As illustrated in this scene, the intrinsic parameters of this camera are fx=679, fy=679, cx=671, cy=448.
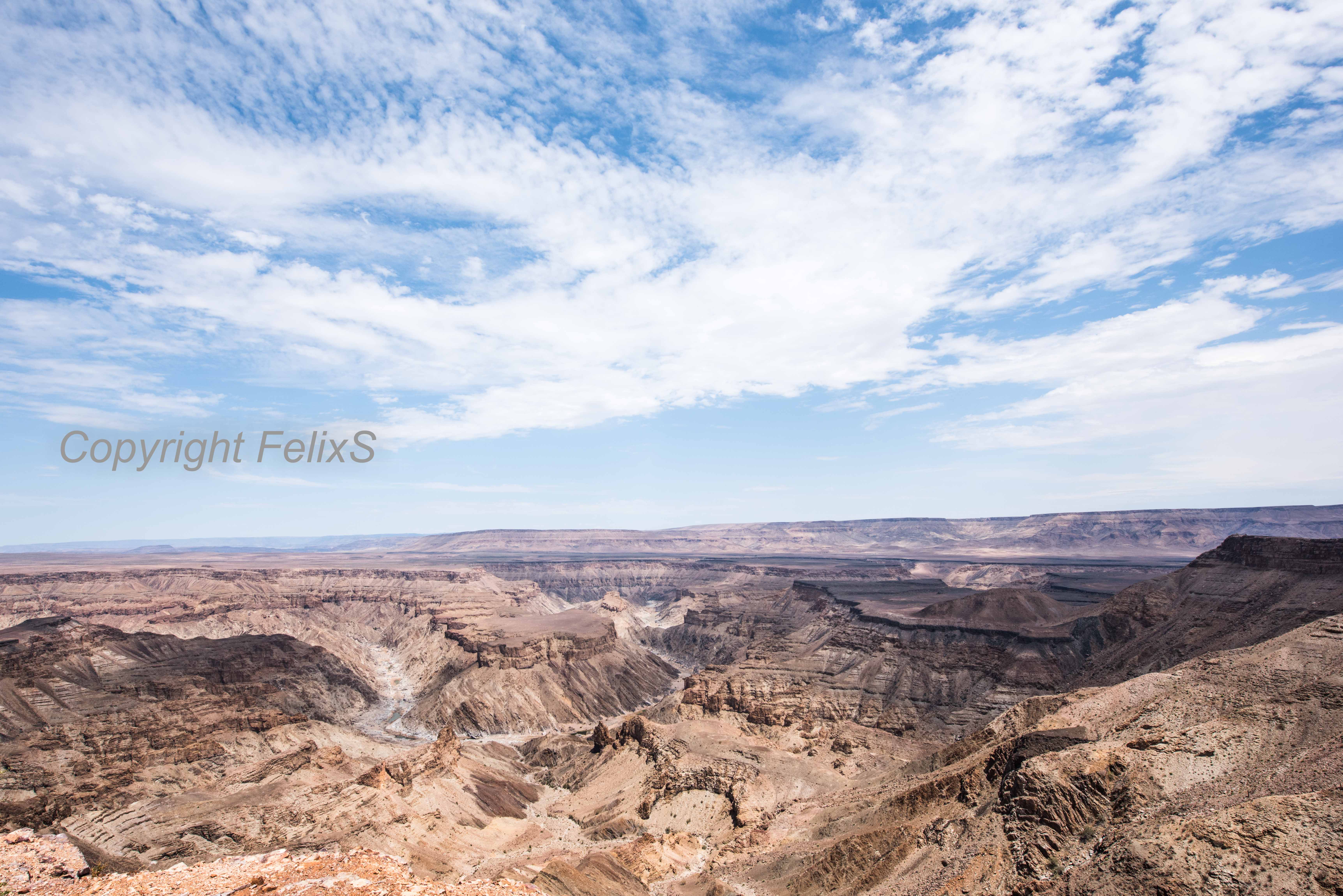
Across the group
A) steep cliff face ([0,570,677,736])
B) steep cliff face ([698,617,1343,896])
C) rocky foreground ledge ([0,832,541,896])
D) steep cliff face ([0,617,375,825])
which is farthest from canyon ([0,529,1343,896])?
steep cliff face ([0,570,677,736])

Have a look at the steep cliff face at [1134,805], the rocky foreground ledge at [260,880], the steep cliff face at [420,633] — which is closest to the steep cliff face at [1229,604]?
Answer: the steep cliff face at [1134,805]

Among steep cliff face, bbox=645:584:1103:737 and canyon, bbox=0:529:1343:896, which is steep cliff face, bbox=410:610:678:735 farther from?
steep cliff face, bbox=645:584:1103:737

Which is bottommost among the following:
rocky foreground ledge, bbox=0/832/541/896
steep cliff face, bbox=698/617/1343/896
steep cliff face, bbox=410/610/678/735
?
steep cliff face, bbox=410/610/678/735

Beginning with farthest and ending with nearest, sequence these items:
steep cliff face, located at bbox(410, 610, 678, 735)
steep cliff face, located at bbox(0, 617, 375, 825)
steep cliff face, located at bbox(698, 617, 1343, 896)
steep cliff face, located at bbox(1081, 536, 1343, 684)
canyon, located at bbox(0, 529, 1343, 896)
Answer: steep cliff face, located at bbox(410, 610, 678, 735) < steep cliff face, located at bbox(1081, 536, 1343, 684) < steep cliff face, located at bbox(0, 617, 375, 825) < canyon, located at bbox(0, 529, 1343, 896) < steep cliff face, located at bbox(698, 617, 1343, 896)

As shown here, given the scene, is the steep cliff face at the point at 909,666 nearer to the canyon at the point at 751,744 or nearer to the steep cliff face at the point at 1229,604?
the canyon at the point at 751,744

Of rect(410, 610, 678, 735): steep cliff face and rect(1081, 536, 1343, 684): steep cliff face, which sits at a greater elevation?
rect(1081, 536, 1343, 684): steep cliff face

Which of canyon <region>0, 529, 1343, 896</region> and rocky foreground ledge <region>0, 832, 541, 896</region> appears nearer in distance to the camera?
rocky foreground ledge <region>0, 832, 541, 896</region>

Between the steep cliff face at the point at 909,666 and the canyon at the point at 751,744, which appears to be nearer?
the canyon at the point at 751,744

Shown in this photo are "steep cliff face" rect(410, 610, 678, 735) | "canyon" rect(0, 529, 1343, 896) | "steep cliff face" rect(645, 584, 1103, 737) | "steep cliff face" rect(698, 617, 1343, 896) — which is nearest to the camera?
"steep cliff face" rect(698, 617, 1343, 896)
